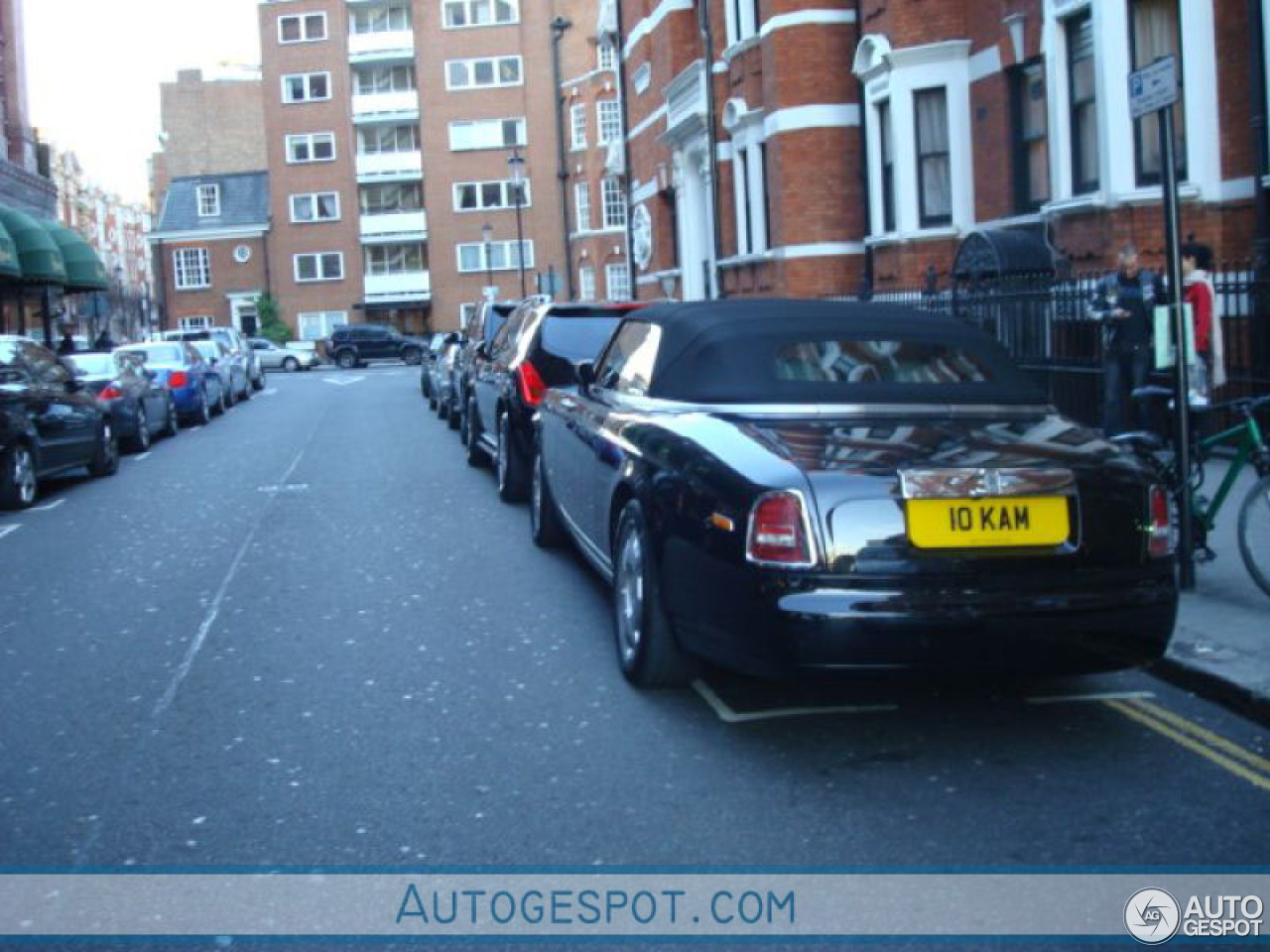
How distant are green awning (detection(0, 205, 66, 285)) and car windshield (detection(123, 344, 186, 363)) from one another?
38.8 feet

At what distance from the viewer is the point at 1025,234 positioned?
57.0ft

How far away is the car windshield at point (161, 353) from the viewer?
79.5ft

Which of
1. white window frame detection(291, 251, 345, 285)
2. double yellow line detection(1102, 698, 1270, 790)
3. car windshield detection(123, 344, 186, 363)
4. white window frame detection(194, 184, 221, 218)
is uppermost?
white window frame detection(194, 184, 221, 218)

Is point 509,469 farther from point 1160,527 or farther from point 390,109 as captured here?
point 390,109

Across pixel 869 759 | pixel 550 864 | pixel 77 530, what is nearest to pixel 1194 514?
pixel 869 759

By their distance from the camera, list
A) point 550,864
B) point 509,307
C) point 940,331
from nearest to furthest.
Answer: point 550,864
point 940,331
point 509,307

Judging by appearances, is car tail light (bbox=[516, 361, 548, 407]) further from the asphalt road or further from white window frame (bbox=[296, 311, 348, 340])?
white window frame (bbox=[296, 311, 348, 340])

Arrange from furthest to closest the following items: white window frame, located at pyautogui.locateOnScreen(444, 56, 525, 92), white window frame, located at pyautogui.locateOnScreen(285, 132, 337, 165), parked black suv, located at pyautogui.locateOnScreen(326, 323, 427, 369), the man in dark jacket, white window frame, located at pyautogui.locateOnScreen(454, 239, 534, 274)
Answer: white window frame, located at pyautogui.locateOnScreen(285, 132, 337, 165) < white window frame, located at pyautogui.locateOnScreen(454, 239, 534, 274) < white window frame, located at pyautogui.locateOnScreen(444, 56, 525, 92) < parked black suv, located at pyautogui.locateOnScreen(326, 323, 427, 369) < the man in dark jacket

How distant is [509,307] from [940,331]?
10405 mm

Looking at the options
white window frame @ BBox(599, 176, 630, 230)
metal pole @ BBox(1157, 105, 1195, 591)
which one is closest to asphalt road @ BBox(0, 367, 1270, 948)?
metal pole @ BBox(1157, 105, 1195, 591)

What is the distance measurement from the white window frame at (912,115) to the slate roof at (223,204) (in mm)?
56268

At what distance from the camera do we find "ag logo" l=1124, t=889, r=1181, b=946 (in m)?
3.80

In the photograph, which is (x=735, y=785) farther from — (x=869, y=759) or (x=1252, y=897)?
(x=1252, y=897)

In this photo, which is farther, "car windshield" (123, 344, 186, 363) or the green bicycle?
"car windshield" (123, 344, 186, 363)
